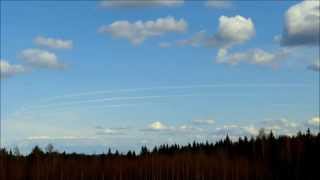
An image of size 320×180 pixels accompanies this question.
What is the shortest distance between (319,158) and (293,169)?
4.32 metres

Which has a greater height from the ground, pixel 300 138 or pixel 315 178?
pixel 300 138

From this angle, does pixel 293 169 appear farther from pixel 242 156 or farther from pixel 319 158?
pixel 242 156

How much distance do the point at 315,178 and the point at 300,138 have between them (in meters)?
9.45

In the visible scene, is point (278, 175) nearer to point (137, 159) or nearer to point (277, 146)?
point (277, 146)

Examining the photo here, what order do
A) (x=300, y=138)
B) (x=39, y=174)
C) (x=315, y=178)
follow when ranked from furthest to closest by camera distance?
(x=300, y=138), (x=315, y=178), (x=39, y=174)

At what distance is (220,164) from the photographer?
97688mm

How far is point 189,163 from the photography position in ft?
315

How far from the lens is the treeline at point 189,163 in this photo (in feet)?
274

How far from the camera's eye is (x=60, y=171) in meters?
84.2

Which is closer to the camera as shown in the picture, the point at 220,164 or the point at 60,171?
the point at 60,171

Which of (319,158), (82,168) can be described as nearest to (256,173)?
(319,158)

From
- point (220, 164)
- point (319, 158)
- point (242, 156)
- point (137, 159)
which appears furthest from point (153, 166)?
point (319, 158)

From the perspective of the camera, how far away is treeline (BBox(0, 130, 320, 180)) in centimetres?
8344

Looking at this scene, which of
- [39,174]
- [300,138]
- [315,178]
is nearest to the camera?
[39,174]
